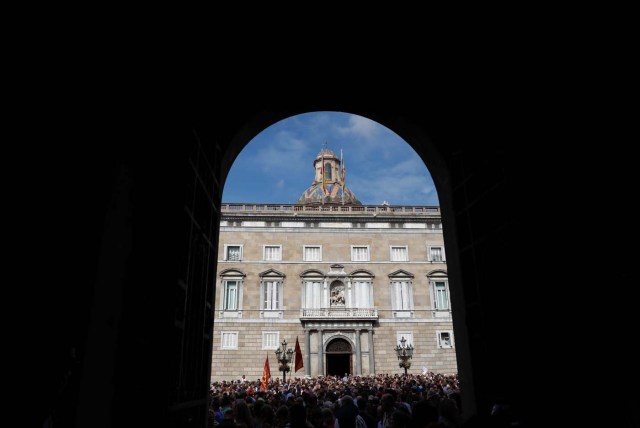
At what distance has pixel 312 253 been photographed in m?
31.8

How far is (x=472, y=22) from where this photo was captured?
454 cm

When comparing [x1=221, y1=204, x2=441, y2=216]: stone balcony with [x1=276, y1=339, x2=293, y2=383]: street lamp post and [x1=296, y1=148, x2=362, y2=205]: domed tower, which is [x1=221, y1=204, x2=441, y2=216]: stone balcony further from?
[x1=296, y1=148, x2=362, y2=205]: domed tower

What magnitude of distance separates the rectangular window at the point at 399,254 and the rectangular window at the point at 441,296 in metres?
2.87

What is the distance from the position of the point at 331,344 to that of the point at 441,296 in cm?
862

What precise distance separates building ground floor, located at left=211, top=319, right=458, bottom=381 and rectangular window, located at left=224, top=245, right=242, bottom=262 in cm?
437

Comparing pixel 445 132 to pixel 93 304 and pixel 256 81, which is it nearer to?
pixel 256 81

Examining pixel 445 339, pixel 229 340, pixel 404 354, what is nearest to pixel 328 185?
pixel 445 339

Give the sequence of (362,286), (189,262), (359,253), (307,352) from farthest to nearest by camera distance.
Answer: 1. (359,253)
2. (362,286)
3. (307,352)
4. (189,262)

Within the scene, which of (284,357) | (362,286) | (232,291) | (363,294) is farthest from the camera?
(362,286)

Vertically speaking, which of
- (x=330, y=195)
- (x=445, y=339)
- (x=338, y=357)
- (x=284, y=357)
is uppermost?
(x=330, y=195)

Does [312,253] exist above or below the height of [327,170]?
below

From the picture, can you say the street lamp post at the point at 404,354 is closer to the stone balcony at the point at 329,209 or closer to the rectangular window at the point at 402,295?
the rectangular window at the point at 402,295

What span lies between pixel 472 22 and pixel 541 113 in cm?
118

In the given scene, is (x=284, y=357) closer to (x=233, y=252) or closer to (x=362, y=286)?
(x=362, y=286)
